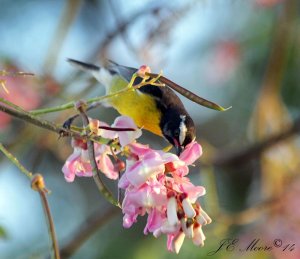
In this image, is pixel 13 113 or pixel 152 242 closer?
pixel 13 113

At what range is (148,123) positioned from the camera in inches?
86.4

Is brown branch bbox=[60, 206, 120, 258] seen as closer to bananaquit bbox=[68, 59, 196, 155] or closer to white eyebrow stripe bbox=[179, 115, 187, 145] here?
bananaquit bbox=[68, 59, 196, 155]

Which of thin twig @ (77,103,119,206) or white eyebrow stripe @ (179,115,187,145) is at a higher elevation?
white eyebrow stripe @ (179,115,187,145)

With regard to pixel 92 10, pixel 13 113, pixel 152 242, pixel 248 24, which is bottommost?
pixel 152 242

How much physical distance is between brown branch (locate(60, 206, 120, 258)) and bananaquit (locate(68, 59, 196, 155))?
39 centimetres

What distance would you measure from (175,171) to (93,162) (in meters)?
0.21

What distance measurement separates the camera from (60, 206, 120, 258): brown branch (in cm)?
230

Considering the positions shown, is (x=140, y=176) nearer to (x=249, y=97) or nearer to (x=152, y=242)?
(x=152, y=242)

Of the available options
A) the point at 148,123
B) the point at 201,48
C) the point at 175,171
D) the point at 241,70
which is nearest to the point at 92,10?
the point at 201,48

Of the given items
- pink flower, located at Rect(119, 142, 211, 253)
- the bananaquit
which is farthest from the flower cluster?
the bananaquit

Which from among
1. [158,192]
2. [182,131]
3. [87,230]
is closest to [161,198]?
[158,192]

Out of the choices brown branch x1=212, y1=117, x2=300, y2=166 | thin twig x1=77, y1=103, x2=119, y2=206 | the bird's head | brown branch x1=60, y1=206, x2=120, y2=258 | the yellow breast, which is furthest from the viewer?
brown branch x1=212, y1=117, x2=300, y2=166

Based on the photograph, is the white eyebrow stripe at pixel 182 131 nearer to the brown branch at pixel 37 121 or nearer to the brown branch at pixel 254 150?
the brown branch at pixel 37 121

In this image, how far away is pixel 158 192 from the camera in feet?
3.53
